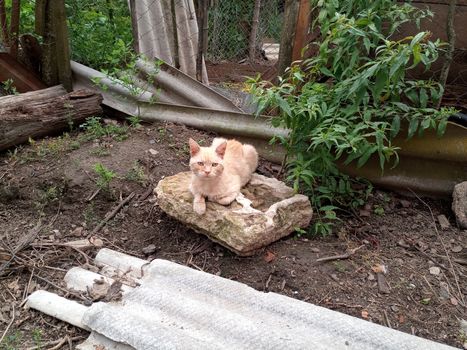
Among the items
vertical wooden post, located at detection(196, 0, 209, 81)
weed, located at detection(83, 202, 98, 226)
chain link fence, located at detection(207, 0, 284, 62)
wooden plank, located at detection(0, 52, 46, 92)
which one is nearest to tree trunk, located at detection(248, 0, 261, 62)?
chain link fence, located at detection(207, 0, 284, 62)

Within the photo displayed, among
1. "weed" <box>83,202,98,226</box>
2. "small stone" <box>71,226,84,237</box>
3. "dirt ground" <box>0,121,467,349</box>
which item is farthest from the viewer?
"weed" <box>83,202,98,226</box>

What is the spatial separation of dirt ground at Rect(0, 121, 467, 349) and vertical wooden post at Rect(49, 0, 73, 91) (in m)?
0.92

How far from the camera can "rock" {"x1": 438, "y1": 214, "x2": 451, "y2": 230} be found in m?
3.31

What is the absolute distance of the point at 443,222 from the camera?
3.35 meters

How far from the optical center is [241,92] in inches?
218

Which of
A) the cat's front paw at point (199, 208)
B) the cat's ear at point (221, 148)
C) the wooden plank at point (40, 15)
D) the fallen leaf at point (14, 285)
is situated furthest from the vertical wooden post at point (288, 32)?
the fallen leaf at point (14, 285)

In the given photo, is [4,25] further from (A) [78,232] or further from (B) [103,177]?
(A) [78,232]

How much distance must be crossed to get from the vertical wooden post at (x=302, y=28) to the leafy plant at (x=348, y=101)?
483 millimetres

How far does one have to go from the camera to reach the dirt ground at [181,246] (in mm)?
2561

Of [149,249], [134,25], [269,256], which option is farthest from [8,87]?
[269,256]

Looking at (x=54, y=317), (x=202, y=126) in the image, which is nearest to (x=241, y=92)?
(x=202, y=126)

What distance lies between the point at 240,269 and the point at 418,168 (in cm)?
186

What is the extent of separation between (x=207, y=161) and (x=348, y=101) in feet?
4.05

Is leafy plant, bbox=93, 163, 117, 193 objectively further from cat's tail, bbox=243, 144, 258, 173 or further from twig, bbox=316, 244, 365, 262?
twig, bbox=316, 244, 365, 262
